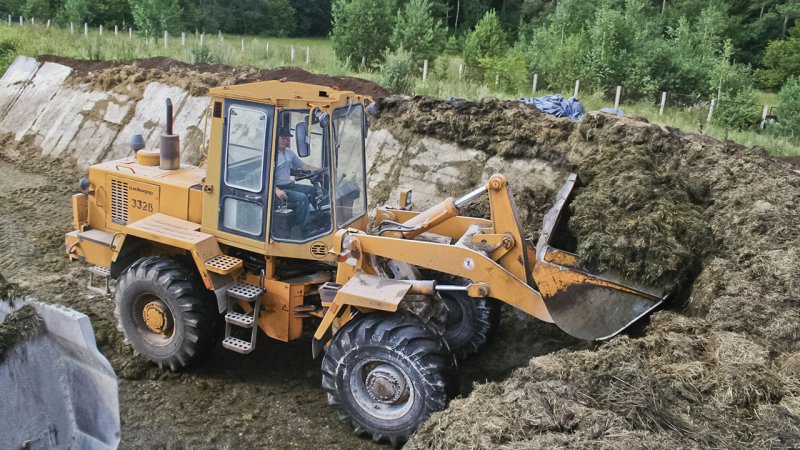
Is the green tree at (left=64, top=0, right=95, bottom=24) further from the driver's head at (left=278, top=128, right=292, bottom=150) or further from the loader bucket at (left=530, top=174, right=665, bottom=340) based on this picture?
the loader bucket at (left=530, top=174, right=665, bottom=340)

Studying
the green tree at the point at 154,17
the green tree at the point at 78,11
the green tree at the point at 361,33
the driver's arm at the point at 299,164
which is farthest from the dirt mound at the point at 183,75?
the green tree at the point at 78,11

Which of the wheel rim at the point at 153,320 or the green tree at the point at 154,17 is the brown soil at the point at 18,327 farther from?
the green tree at the point at 154,17

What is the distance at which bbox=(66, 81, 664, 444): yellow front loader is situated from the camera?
17.3 ft

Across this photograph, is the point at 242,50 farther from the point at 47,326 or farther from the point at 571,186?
the point at 47,326

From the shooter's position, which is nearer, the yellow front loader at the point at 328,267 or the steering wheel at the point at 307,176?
the yellow front loader at the point at 328,267

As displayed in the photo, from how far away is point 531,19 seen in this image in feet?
138

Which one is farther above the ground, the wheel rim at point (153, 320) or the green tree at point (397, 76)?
the green tree at point (397, 76)

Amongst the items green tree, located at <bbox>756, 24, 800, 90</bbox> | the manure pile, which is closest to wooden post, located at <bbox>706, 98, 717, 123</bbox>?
the manure pile

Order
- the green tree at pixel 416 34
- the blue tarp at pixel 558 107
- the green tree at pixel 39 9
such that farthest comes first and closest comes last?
the green tree at pixel 39 9 < the green tree at pixel 416 34 < the blue tarp at pixel 558 107

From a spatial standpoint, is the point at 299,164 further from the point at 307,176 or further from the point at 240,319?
the point at 240,319

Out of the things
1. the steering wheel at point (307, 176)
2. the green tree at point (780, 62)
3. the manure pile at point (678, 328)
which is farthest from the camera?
the green tree at point (780, 62)

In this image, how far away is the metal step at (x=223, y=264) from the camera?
5797 millimetres

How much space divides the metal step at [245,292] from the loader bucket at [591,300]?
A: 7.85 ft

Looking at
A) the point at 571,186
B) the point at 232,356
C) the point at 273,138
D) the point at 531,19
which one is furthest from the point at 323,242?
the point at 531,19
